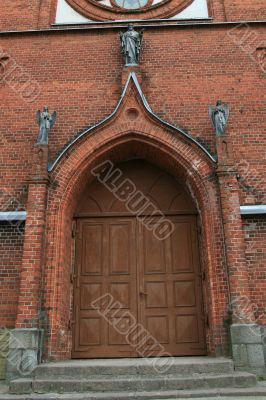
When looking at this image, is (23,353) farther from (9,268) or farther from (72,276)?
(72,276)

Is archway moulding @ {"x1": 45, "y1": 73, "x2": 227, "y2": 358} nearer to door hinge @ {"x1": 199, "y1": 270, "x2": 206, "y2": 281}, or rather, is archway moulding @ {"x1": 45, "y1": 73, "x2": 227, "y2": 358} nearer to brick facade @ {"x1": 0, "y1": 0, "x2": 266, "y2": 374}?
brick facade @ {"x1": 0, "y1": 0, "x2": 266, "y2": 374}

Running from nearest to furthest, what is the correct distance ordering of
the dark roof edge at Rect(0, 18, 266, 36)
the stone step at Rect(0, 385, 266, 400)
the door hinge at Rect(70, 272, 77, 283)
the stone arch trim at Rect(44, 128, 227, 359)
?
the stone step at Rect(0, 385, 266, 400) < the stone arch trim at Rect(44, 128, 227, 359) < the door hinge at Rect(70, 272, 77, 283) < the dark roof edge at Rect(0, 18, 266, 36)

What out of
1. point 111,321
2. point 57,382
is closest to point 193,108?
point 111,321

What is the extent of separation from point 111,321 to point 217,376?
279cm

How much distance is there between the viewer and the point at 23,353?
22.1 feet

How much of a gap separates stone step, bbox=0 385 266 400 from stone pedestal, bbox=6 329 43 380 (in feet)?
2.94

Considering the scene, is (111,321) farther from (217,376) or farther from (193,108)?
(193,108)

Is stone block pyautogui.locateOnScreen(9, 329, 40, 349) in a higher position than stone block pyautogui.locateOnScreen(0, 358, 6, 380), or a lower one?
higher

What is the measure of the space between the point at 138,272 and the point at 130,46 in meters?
4.98

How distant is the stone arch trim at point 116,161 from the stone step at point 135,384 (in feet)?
3.98

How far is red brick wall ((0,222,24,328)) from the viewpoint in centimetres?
762

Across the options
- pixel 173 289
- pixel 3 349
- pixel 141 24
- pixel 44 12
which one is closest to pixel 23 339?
pixel 3 349

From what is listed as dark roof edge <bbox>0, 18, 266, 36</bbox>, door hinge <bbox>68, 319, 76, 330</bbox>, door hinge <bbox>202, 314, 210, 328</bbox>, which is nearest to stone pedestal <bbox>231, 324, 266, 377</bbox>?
door hinge <bbox>202, 314, 210, 328</bbox>

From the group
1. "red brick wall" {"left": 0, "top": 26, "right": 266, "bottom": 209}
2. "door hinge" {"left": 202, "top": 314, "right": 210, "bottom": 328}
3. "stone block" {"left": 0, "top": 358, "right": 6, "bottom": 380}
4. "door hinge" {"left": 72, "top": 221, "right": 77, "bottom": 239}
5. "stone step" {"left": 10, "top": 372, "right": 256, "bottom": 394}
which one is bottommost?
"stone step" {"left": 10, "top": 372, "right": 256, "bottom": 394}
